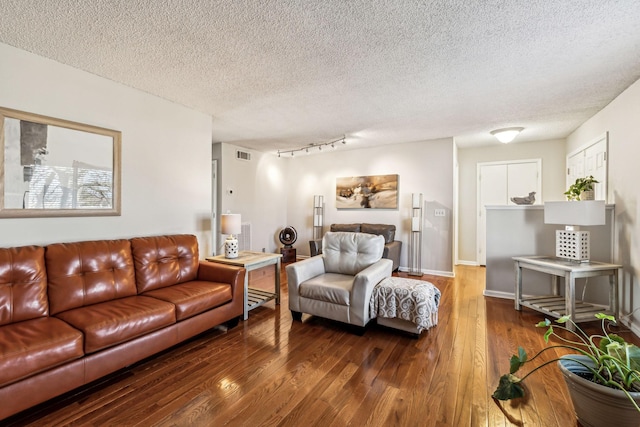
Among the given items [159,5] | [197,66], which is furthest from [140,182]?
[159,5]

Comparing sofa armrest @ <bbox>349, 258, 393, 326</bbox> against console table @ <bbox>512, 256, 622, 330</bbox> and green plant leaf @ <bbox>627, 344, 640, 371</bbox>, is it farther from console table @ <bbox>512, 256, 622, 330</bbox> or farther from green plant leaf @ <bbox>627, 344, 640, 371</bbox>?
console table @ <bbox>512, 256, 622, 330</bbox>

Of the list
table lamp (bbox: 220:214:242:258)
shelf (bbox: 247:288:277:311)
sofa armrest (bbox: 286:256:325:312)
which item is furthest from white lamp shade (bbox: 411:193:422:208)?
table lamp (bbox: 220:214:242:258)

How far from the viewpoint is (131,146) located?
9.94 ft

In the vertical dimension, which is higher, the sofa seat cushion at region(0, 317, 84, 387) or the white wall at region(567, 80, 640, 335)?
the white wall at region(567, 80, 640, 335)

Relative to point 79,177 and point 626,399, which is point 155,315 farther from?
point 626,399

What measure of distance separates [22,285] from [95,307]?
472 millimetres

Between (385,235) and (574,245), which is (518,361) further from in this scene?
(385,235)

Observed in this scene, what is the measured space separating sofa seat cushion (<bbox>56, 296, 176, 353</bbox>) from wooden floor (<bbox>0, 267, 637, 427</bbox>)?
0.32m

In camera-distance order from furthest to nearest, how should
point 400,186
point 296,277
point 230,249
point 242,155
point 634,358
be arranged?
point 242,155 → point 400,186 → point 230,249 → point 296,277 → point 634,358

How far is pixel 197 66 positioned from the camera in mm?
2607

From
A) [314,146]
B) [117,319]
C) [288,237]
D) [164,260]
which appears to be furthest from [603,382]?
[288,237]

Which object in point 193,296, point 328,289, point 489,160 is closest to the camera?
point 193,296

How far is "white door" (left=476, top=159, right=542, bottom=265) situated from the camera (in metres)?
5.44

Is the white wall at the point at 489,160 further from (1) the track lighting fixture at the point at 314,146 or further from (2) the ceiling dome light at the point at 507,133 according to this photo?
(1) the track lighting fixture at the point at 314,146
